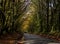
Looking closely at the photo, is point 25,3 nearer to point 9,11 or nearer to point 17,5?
point 17,5

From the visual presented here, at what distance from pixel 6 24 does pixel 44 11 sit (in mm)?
34508

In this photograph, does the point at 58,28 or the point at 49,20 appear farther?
the point at 49,20

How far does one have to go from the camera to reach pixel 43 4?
59.3 meters

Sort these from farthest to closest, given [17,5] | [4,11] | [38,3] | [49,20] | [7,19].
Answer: [38,3], [49,20], [17,5], [7,19], [4,11]

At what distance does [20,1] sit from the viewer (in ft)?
119

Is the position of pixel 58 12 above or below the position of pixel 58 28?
above

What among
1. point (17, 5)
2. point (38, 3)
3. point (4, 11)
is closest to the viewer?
point (4, 11)

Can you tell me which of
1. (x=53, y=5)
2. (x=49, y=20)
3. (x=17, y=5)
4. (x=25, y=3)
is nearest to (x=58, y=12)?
(x=53, y=5)

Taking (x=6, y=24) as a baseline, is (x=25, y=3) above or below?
above

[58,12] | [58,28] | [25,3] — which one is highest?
[25,3]

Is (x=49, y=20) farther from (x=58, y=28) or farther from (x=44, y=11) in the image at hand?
(x=58, y=28)

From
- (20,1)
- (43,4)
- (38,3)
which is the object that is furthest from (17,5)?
(38,3)

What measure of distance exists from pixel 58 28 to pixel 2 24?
23825 mm

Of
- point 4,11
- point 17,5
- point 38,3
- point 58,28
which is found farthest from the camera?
point 38,3
